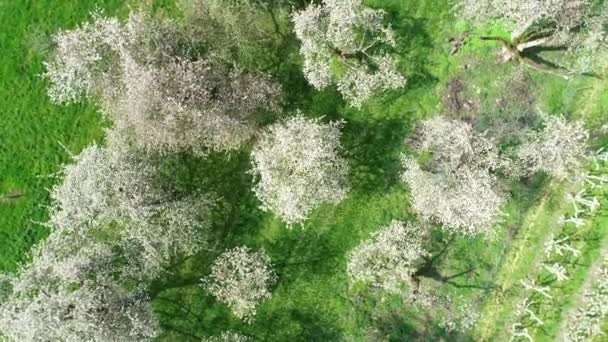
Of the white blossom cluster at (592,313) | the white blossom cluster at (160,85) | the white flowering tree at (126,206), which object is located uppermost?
the white blossom cluster at (160,85)

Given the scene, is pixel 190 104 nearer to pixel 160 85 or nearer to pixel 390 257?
Answer: pixel 160 85

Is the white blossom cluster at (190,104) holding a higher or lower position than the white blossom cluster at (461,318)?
higher

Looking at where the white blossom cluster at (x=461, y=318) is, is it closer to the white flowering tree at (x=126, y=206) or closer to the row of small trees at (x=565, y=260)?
→ the row of small trees at (x=565, y=260)

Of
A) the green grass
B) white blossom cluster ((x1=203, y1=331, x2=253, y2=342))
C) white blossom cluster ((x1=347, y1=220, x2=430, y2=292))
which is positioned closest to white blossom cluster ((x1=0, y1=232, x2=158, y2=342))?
white blossom cluster ((x1=203, y1=331, x2=253, y2=342))

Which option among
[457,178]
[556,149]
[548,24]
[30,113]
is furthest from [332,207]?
[30,113]

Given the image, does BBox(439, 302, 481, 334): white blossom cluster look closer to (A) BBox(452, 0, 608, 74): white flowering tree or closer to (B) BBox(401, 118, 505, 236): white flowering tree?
(B) BBox(401, 118, 505, 236): white flowering tree

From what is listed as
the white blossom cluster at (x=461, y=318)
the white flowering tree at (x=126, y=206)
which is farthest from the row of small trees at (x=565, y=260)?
the white flowering tree at (x=126, y=206)
